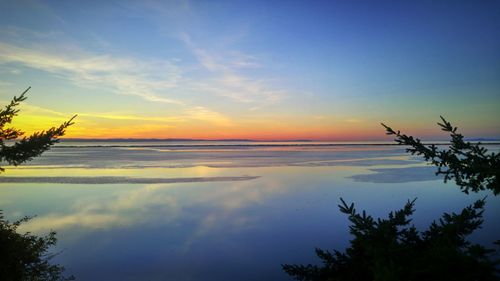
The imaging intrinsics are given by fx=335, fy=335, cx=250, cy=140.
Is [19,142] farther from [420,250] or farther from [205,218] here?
[205,218]

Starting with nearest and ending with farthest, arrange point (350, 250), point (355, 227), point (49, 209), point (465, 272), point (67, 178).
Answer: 1. point (465, 272)
2. point (355, 227)
3. point (350, 250)
4. point (49, 209)
5. point (67, 178)

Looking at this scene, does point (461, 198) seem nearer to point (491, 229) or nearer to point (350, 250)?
point (491, 229)

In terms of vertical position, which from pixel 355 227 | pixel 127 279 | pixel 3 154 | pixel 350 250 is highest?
pixel 3 154

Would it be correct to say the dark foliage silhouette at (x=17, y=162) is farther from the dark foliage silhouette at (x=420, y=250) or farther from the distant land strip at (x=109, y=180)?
the distant land strip at (x=109, y=180)

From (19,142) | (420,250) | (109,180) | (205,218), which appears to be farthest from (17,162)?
(109,180)

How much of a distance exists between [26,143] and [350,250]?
29.3ft

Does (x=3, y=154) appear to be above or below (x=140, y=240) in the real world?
above

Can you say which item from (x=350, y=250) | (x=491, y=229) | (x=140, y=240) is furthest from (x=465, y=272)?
(x=491, y=229)

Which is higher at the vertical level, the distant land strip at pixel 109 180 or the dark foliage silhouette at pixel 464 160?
the dark foliage silhouette at pixel 464 160

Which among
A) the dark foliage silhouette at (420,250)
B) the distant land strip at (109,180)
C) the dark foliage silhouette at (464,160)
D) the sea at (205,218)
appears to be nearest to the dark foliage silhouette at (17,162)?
the sea at (205,218)

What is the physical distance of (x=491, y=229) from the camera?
18453 mm

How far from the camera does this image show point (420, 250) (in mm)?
Result: 4352

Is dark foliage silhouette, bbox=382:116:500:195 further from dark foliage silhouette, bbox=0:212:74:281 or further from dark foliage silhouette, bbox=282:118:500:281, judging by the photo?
dark foliage silhouette, bbox=0:212:74:281

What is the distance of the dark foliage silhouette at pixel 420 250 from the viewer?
3176mm
